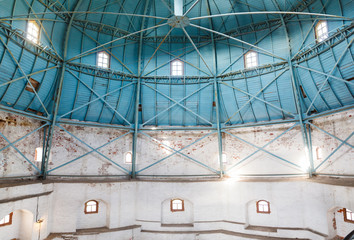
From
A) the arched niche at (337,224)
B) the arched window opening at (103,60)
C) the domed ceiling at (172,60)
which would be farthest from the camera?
the arched window opening at (103,60)

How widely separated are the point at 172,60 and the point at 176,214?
12052mm

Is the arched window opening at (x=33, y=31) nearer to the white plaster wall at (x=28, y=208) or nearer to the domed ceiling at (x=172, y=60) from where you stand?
the domed ceiling at (x=172, y=60)

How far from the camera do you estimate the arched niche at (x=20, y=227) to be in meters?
13.4

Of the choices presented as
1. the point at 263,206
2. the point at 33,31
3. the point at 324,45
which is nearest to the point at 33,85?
the point at 33,31

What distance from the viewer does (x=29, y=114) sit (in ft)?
48.2

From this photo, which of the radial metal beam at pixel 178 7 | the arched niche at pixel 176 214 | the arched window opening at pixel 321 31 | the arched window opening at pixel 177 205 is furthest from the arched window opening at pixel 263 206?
the radial metal beam at pixel 178 7

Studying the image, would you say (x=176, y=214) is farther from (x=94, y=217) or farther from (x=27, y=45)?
(x=27, y=45)

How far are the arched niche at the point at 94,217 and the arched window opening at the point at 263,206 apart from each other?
10337 mm

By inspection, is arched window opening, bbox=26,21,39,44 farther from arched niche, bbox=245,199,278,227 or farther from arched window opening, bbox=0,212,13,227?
arched niche, bbox=245,199,278,227

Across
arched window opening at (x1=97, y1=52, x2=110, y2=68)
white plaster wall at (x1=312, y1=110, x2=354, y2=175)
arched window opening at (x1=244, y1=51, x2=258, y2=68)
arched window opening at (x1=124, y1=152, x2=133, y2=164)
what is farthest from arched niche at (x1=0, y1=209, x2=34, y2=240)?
white plaster wall at (x1=312, y1=110, x2=354, y2=175)

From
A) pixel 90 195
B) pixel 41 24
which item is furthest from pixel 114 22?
pixel 90 195

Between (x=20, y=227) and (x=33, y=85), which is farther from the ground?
(x=33, y=85)

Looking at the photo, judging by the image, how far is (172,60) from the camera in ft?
65.9

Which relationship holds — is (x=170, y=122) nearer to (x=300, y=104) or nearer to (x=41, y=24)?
(x=300, y=104)
